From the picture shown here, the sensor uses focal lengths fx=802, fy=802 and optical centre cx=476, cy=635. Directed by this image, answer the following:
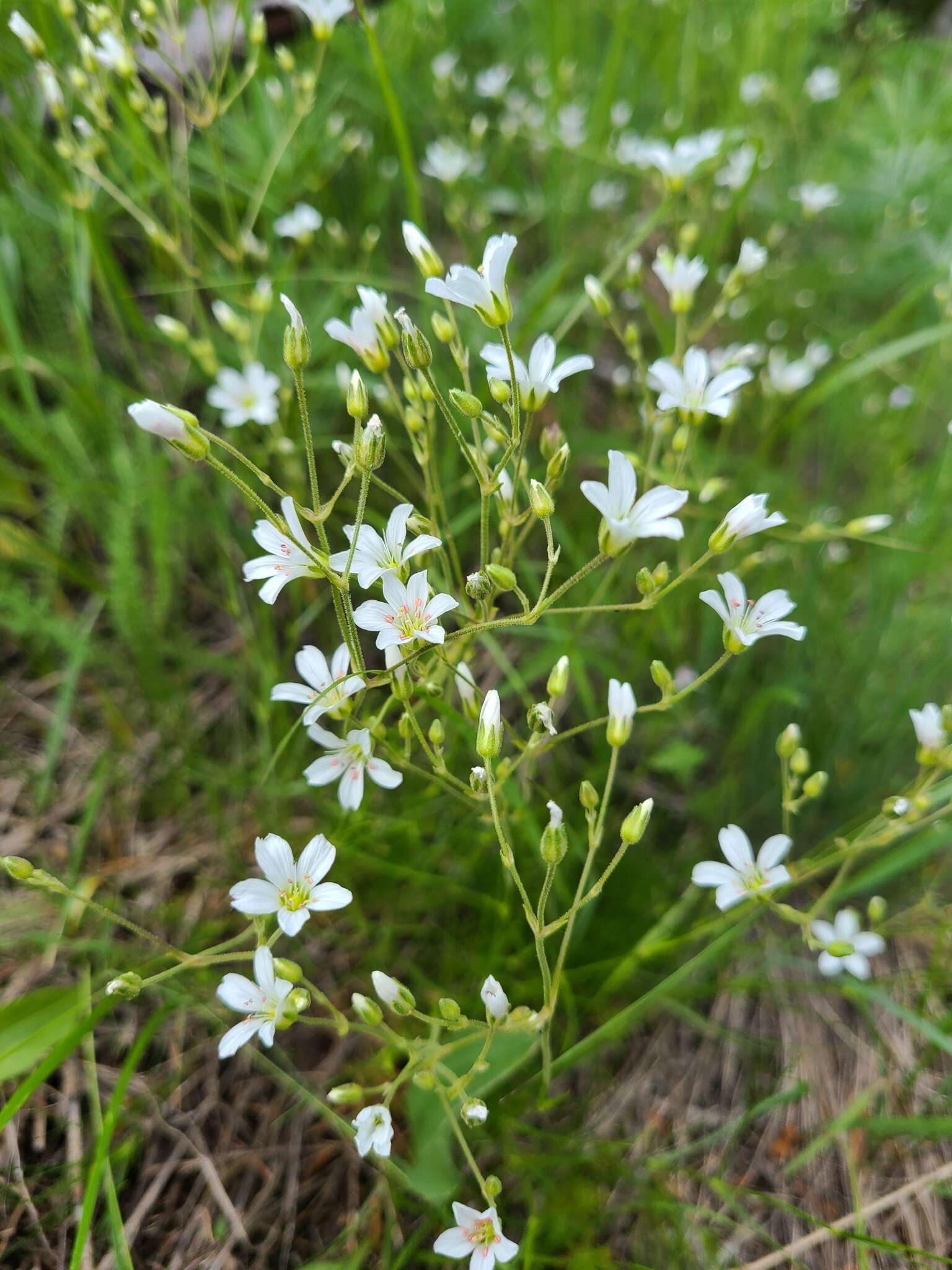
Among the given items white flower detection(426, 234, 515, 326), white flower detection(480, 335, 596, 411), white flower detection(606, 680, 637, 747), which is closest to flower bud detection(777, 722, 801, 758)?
white flower detection(606, 680, 637, 747)

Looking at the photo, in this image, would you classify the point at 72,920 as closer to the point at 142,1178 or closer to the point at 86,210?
the point at 142,1178

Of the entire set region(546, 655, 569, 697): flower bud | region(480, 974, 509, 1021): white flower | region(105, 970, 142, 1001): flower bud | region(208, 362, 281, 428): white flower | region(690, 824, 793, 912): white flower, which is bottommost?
region(480, 974, 509, 1021): white flower

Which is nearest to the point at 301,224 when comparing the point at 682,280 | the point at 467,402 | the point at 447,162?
the point at 447,162

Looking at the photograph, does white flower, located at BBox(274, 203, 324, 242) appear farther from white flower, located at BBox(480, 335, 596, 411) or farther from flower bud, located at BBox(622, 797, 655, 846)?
flower bud, located at BBox(622, 797, 655, 846)

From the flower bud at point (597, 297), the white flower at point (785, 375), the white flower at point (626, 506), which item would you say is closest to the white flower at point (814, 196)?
the white flower at point (785, 375)

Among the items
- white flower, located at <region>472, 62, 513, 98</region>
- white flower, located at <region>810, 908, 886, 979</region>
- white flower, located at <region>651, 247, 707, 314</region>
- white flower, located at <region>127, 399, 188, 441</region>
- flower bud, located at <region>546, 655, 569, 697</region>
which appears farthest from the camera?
white flower, located at <region>472, 62, 513, 98</region>

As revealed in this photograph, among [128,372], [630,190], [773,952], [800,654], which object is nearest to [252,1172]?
[773,952]

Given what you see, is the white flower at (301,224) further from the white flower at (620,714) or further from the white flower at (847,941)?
the white flower at (847,941)
